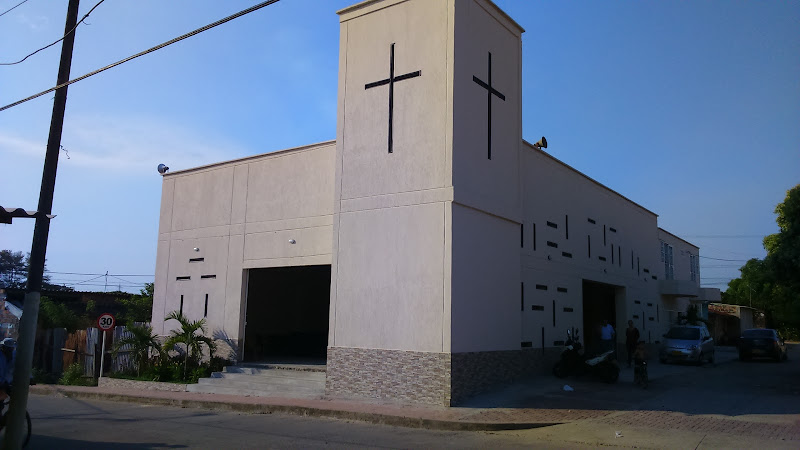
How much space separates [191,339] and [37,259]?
32.5 feet

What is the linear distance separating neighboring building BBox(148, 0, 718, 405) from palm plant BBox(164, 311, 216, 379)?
1.62 ft

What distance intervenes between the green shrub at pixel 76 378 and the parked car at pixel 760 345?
27.8m

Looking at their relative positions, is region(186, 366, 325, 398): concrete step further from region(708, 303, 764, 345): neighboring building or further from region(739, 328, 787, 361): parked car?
region(708, 303, 764, 345): neighboring building

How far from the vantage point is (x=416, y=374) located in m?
14.0

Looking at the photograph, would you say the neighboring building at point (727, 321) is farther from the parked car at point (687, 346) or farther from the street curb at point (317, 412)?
the street curb at point (317, 412)

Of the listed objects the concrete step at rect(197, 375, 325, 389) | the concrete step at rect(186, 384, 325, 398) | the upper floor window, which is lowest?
the concrete step at rect(186, 384, 325, 398)

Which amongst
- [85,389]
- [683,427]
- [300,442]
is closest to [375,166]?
[300,442]

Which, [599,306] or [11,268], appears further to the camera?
[11,268]

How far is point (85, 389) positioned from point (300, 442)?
11867 mm

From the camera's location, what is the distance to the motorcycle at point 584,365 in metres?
17.1

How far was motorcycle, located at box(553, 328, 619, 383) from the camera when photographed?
1714 centimetres

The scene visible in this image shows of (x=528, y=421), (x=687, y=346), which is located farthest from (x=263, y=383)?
(x=687, y=346)

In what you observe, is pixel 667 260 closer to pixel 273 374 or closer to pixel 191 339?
pixel 273 374

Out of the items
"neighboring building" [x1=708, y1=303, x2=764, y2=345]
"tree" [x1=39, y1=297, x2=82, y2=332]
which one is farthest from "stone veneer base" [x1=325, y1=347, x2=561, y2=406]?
"neighboring building" [x1=708, y1=303, x2=764, y2=345]
